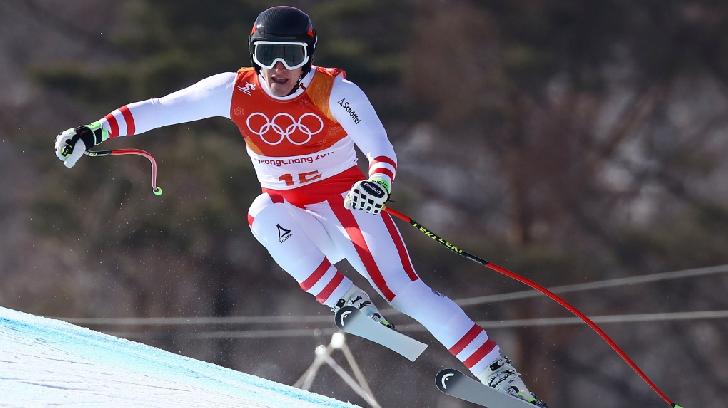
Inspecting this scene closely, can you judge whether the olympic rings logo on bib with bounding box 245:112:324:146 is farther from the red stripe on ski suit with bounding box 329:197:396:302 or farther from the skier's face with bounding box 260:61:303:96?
the red stripe on ski suit with bounding box 329:197:396:302

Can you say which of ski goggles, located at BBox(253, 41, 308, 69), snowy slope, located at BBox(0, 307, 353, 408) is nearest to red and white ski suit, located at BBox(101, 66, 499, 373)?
ski goggles, located at BBox(253, 41, 308, 69)

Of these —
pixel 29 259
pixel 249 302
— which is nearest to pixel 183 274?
pixel 249 302

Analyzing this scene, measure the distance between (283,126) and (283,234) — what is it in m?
0.37

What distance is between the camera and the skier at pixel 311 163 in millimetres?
4656

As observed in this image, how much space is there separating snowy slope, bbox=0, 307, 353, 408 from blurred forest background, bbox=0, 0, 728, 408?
8441mm

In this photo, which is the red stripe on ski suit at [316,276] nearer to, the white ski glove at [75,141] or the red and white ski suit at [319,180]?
the red and white ski suit at [319,180]

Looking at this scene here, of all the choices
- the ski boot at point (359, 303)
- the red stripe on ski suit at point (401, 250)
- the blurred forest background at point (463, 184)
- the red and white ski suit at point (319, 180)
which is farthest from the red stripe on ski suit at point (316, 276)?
the blurred forest background at point (463, 184)

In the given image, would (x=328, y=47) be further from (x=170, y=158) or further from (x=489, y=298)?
(x=489, y=298)

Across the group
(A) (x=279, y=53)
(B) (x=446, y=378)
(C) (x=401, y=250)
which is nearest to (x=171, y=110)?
(A) (x=279, y=53)

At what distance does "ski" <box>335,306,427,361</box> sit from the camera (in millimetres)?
4520

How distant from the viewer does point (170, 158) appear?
14.6 m

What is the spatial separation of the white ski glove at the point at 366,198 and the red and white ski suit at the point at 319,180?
14cm

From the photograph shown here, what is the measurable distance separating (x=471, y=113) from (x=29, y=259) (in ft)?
17.7

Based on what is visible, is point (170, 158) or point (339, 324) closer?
point (339, 324)
